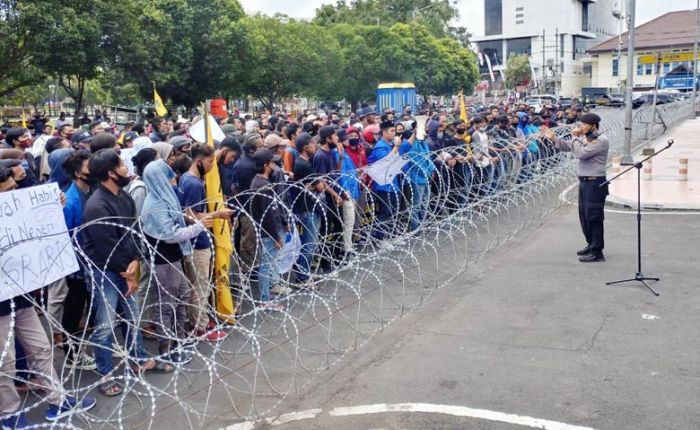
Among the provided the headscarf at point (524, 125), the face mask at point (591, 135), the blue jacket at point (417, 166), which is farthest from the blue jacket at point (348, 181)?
the headscarf at point (524, 125)

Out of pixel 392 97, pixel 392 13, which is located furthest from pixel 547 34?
pixel 392 97

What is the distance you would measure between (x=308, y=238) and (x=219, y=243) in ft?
6.39

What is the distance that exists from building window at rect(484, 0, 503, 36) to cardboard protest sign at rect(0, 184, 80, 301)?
103781 millimetres

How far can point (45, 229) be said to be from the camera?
16.6 ft

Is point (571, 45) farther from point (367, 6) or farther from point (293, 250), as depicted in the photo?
point (293, 250)

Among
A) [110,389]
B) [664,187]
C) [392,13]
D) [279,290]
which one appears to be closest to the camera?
[110,389]

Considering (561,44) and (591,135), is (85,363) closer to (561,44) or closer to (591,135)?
(591,135)

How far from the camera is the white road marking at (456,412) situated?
4.75 m

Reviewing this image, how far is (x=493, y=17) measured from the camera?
102812 mm

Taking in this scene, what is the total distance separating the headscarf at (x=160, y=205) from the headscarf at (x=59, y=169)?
1.92 meters

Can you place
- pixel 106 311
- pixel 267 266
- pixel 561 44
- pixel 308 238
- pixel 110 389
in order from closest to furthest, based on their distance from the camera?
pixel 106 311 < pixel 110 389 < pixel 267 266 < pixel 308 238 < pixel 561 44

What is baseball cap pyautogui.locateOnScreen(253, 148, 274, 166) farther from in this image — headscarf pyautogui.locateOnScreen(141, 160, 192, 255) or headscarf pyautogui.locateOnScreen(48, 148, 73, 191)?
headscarf pyautogui.locateOnScreen(48, 148, 73, 191)

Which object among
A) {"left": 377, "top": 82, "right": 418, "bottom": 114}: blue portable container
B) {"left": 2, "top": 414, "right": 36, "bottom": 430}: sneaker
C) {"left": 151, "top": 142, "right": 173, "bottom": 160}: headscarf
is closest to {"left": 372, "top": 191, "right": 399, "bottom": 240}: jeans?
{"left": 151, "top": 142, "right": 173, "bottom": 160}: headscarf

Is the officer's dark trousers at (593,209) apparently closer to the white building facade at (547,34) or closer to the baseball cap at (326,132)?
the baseball cap at (326,132)
